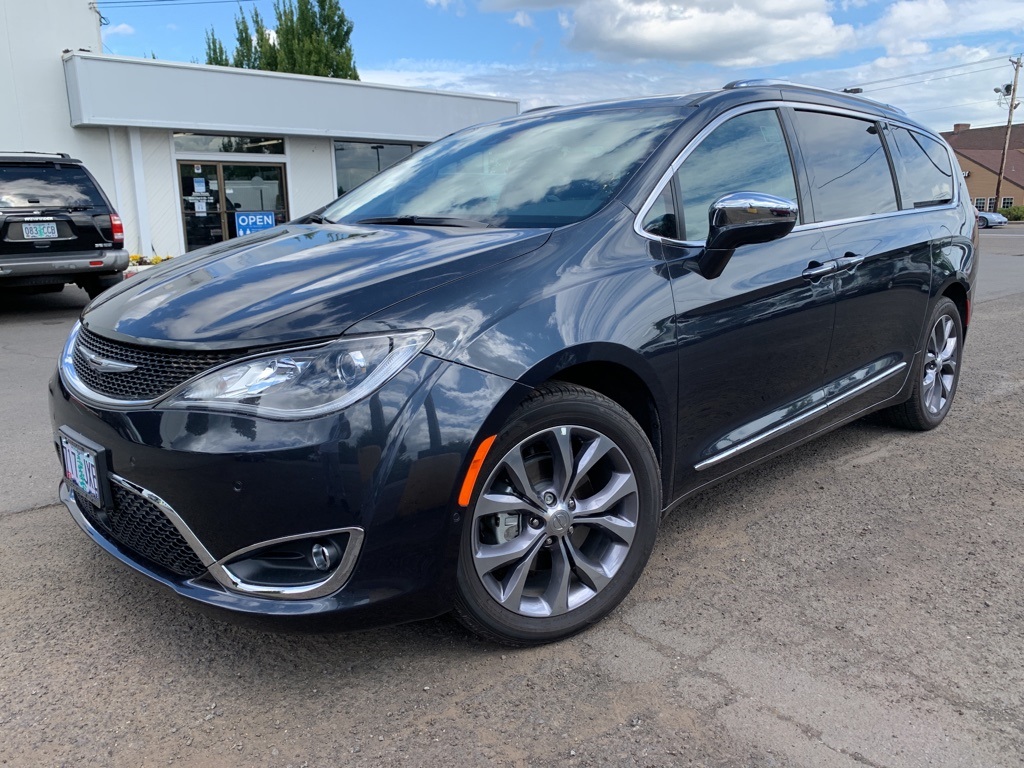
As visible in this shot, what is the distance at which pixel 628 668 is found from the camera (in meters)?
2.47

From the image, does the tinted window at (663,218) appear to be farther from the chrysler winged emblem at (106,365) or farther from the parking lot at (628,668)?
the chrysler winged emblem at (106,365)

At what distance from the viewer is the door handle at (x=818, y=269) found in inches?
132

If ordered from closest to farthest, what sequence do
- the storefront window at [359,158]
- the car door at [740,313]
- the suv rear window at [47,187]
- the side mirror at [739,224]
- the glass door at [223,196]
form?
the side mirror at [739,224]
the car door at [740,313]
the suv rear window at [47,187]
the glass door at [223,196]
the storefront window at [359,158]

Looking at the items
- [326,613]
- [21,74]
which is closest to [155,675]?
[326,613]

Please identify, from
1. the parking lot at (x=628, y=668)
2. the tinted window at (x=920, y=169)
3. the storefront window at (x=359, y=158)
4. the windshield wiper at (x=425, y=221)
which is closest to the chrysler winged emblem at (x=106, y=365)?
the parking lot at (x=628, y=668)

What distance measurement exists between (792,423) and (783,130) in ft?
4.04

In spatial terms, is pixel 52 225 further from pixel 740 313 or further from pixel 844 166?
pixel 740 313

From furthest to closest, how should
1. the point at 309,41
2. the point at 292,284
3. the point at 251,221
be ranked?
the point at 309,41 < the point at 251,221 < the point at 292,284

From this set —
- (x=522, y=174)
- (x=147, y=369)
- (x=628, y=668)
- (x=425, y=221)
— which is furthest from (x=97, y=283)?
(x=628, y=668)

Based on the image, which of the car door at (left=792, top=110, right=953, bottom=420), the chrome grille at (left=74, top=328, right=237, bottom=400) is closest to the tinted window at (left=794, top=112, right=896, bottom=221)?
the car door at (left=792, top=110, right=953, bottom=420)

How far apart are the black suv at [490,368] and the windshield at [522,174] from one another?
0.05ft

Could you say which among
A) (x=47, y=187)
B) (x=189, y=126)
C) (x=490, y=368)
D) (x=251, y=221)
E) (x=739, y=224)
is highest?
(x=189, y=126)

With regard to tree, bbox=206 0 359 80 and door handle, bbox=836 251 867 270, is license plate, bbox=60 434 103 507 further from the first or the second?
tree, bbox=206 0 359 80

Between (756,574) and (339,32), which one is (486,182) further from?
(339,32)
